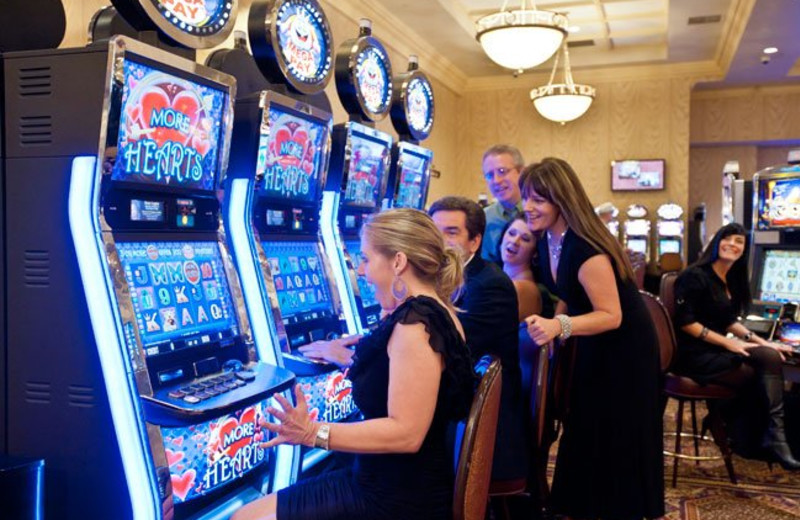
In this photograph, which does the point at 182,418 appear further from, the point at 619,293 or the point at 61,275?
the point at 619,293

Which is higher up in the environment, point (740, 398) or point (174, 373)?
point (174, 373)

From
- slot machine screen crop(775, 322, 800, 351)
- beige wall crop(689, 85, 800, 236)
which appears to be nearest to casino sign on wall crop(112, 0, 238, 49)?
slot machine screen crop(775, 322, 800, 351)

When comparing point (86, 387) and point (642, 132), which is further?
point (642, 132)

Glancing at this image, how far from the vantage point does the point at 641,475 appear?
2520 mm

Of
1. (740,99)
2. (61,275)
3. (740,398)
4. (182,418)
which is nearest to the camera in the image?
A: (182,418)

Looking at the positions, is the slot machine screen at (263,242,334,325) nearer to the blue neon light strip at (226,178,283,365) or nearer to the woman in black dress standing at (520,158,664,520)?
the blue neon light strip at (226,178,283,365)

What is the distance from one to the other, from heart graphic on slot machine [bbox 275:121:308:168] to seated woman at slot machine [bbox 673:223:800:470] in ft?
7.45

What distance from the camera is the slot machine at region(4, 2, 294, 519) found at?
1817mm

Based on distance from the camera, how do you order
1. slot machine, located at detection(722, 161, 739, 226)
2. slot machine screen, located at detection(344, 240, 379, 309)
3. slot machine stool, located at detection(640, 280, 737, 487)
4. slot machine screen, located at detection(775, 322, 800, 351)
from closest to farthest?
slot machine screen, located at detection(344, 240, 379, 309)
slot machine stool, located at detection(640, 280, 737, 487)
slot machine screen, located at detection(775, 322, 800, 351)
slot machine, located at detection(722, 161, 739, 226)

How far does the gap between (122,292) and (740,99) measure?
11.1 meters

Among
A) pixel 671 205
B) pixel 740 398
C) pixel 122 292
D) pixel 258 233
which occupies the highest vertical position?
pixel 671 205

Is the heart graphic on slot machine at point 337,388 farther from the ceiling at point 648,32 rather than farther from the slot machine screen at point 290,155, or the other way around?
the ceiling at point 648,32

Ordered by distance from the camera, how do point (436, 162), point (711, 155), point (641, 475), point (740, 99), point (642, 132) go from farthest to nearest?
point (711, 155)
point (740, 99)
point (642, 132)
point (436, 162)
point (641, 475)

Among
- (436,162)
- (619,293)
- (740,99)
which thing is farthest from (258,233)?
(740,99)
